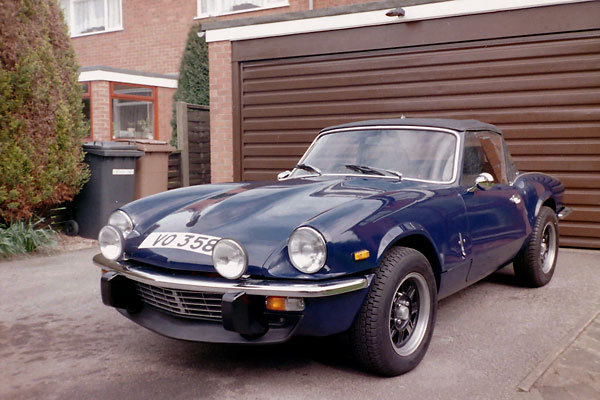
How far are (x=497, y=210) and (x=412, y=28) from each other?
3.89 m

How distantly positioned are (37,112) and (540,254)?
544 centimetres

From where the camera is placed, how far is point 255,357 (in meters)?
3.32

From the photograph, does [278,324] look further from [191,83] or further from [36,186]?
[191,83]

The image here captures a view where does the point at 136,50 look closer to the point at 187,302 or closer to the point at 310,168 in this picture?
the point at 310,168

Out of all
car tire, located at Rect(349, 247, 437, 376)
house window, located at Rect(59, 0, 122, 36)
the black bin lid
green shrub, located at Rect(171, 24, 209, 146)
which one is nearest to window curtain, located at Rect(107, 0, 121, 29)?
house window, located at Rect(59, 0, 122, 36)

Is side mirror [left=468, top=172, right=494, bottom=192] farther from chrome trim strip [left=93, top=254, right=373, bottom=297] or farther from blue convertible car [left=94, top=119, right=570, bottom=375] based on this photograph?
chrome trim strip [left=93, top=254, right=373, bottom=297]

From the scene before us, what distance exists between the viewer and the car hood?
2.85m

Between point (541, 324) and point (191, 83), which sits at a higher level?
point (191, 83)

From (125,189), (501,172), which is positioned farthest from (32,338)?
(125,189)

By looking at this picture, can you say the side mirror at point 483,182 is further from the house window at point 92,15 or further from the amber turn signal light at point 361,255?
the house window at point 92,15

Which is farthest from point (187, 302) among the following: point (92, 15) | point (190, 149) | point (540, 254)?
point (92, 15)

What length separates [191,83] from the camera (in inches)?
530

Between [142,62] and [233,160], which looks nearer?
[233,160]

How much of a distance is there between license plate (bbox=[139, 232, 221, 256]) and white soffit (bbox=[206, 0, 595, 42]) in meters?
5.19
